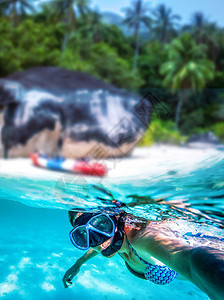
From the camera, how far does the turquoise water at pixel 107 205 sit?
221 centimetres

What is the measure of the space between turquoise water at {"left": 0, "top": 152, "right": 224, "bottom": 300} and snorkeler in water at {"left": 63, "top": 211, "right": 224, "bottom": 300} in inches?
7.8

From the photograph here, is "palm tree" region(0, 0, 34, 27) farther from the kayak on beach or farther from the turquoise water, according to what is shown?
the kayak on beach

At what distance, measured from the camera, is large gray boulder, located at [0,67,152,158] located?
2.61 metres

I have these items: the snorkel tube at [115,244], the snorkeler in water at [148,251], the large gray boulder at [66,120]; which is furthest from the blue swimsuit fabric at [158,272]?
the large gray boulder at [66,120]

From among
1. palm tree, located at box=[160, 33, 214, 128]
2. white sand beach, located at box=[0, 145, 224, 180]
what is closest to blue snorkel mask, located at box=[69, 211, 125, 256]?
white sand beach, located at box=[0, 145, 224, 180]

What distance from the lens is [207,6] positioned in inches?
136

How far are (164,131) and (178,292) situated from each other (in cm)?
193

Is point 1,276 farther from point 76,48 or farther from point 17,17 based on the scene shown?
point 76,48

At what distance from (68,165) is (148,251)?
106 centimetres


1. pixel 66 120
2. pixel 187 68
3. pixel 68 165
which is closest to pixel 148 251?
pixel 68 165

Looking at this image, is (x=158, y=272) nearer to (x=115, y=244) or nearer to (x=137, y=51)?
(x=115, y=244)

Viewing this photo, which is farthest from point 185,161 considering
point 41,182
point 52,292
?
point 52,292

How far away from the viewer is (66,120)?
2830 mm

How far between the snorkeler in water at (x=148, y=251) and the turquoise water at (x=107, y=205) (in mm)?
199
